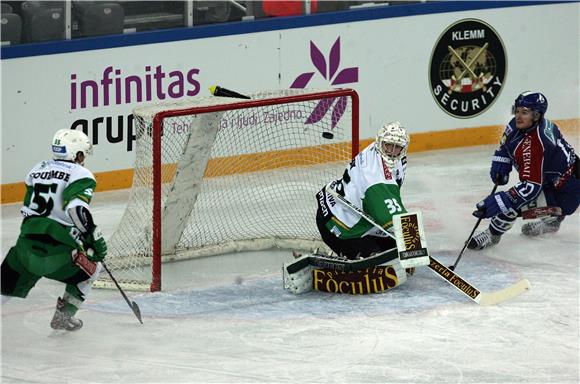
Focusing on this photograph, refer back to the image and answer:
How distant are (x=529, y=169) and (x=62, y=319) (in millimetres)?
2781

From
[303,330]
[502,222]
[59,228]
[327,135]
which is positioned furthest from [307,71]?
[59,228]

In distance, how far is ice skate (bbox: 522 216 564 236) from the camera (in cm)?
815

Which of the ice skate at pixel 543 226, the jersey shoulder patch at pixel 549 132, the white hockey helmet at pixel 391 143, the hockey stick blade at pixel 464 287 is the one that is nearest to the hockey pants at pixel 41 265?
the white hockey helmet at pixel 391 143

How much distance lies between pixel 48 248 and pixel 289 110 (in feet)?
8.34

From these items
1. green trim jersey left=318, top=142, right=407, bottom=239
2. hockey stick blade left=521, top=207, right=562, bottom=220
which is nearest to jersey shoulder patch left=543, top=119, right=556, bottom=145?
hockey stick blade left=521, top=207, right=562, bottom=220

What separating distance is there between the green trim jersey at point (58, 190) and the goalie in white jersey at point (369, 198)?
1.44 meters

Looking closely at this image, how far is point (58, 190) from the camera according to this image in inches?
238

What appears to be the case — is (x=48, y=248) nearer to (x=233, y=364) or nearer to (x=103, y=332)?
(x=103, y=332)

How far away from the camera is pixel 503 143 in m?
7.81

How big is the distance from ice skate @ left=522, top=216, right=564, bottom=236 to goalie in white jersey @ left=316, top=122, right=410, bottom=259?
58.2 inches

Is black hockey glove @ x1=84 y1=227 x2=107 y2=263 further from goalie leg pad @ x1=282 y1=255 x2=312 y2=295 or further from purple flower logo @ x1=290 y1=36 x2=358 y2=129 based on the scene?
purple flower logo @ x1=290 y1=36 x2=358 y2=129

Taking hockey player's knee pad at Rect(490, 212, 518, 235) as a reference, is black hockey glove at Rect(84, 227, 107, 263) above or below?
above

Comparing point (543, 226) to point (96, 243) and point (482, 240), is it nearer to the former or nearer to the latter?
point (482, 240)

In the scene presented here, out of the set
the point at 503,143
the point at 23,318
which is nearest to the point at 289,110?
the point at 503,143
